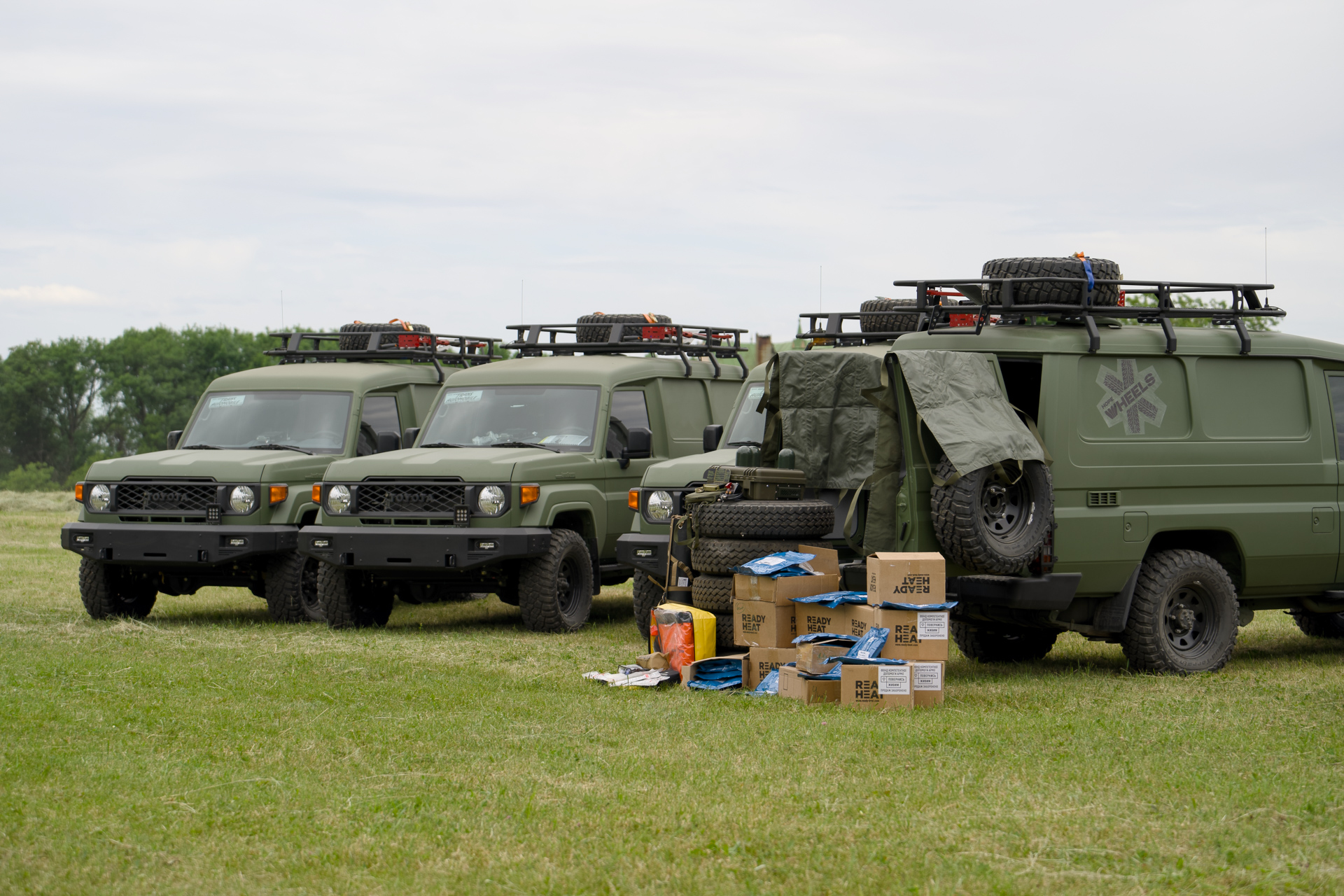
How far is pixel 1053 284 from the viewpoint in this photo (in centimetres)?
1006

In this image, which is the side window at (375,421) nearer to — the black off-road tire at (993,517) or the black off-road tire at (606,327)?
the black off-road tire at (606,327)

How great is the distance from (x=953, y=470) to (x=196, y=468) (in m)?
7.28

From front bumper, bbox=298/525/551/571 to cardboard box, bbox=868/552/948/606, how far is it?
14.2 ft

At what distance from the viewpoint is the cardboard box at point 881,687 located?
27.7ft

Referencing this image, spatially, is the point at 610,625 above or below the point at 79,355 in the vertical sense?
below

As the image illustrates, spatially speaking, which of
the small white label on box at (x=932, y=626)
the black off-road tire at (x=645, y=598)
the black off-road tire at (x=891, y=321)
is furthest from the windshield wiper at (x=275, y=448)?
the small white label on box at (x=932, y=626)

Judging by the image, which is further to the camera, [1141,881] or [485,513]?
[485,513]

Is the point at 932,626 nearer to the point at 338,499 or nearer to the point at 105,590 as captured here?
the point at 338,499

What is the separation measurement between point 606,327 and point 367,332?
2669 millimetres

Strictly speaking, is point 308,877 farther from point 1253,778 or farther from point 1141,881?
point 1253,778

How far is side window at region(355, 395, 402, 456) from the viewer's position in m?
14.5

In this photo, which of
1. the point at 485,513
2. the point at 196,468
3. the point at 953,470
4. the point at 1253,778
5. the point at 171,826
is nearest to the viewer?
the point at 171,826

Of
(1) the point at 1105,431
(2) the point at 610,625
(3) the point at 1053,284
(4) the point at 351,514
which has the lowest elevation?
(2) the point at 610,625

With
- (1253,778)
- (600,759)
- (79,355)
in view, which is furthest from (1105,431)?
(79,355)
